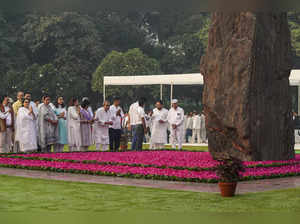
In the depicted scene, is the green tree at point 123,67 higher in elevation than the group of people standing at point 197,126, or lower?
higher

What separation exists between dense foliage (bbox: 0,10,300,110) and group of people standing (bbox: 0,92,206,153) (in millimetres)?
19859

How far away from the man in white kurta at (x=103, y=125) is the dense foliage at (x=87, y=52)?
65.3 feet

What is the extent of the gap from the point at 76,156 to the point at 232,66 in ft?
14.9

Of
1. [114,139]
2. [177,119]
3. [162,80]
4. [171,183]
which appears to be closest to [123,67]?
[162,80]

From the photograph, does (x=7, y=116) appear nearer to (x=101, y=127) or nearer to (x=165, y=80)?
(x=101, y=127)

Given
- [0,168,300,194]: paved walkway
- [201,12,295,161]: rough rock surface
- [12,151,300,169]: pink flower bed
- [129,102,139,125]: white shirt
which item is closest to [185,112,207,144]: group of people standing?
[129,102,139,125]: white shirt

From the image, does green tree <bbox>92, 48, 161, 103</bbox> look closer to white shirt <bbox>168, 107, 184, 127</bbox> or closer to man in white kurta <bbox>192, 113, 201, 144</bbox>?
man in white kurta <bbox>192, 113, 201, 144</bbox>

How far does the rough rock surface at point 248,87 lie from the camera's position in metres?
12.7

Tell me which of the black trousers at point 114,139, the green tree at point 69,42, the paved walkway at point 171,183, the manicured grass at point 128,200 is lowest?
the manicured grass at point 128,200

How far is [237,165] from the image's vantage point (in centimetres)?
822

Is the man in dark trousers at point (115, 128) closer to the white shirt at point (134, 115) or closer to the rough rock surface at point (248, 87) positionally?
the white shirt at point (134, 115)

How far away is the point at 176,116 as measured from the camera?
20.2 meters

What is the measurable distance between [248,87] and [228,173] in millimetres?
4784

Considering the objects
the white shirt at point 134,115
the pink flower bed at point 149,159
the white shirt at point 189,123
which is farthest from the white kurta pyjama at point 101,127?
the white shirt at point 189,123
